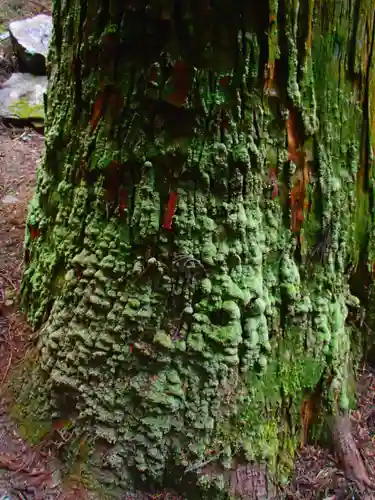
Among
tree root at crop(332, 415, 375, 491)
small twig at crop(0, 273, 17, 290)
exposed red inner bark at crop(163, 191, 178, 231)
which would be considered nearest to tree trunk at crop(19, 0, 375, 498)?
exposed red inner bark at crop(163, 191, 178, 231)

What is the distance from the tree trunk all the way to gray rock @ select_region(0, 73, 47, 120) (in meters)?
2.74

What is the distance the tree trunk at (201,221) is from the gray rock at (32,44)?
3583 mm

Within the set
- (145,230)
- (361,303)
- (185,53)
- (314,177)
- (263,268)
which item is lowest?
(361,303)

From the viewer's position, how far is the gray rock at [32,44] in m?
5.18

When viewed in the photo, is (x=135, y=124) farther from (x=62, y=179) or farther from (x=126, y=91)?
(x=62, y=179)

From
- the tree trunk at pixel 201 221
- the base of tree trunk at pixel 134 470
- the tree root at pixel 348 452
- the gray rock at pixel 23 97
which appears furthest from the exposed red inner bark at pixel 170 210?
the gray rock at pixel 23 97

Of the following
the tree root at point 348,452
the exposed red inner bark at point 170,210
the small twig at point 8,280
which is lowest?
the tree root at point 348,452

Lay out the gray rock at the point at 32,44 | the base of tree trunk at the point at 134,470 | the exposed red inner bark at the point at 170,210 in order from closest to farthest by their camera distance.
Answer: the exposed red inner bark at the point at 170,210, the base of tree trunk at the point at 134,470, the gray rock at the point at 32,44

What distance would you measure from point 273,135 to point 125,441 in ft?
3.61

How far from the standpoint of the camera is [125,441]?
1757mm

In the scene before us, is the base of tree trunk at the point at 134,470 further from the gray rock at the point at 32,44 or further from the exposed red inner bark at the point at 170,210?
the gray rock at the point at 32,44

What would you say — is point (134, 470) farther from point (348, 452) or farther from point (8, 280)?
point (8, 280)

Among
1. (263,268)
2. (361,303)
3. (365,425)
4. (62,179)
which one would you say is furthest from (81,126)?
(365,425)

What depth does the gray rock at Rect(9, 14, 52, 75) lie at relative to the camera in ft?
17.0
